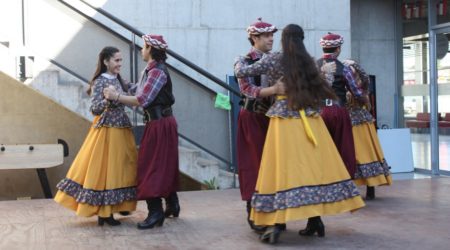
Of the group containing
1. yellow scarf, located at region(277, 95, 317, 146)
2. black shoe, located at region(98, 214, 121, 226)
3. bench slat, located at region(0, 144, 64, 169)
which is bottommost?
black shoe, located at region(98, 214, 121, 226)

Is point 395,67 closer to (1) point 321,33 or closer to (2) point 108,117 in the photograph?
(1) point 321,33

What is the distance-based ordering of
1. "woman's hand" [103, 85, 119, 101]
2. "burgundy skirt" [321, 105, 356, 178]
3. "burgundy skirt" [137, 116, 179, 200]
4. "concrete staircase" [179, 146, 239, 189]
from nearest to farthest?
1. "woman's hand" [103, 85, 119, 101]
2. "burgundy skirt" [137, 116, 179, 200]
3. "burgundy skirt" [321, 105, 356, 178]
4. "concrete staircase" [179, 146, 239, 189]

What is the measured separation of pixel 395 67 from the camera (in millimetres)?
10648

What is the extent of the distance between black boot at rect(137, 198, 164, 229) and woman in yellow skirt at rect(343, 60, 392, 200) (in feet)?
7.50

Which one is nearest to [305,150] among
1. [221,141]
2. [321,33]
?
[221,141]

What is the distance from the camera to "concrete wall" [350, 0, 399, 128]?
10.6 meters

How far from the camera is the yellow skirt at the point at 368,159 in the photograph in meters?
6.55

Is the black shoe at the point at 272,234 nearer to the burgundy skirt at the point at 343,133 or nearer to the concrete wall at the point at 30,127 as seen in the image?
the burgundy skirt at the point at 343,133

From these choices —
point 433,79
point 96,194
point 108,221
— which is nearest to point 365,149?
point 108,221

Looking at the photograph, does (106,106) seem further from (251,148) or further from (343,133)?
(343,133)

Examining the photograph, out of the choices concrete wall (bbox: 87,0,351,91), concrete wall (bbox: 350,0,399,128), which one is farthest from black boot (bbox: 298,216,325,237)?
concrete wall (bbox: 350,0,399,128)

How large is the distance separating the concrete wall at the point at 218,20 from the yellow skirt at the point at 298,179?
498 centimetres

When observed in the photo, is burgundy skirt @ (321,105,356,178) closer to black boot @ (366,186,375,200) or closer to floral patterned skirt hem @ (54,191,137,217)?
black boot @ (366,186,375,200)

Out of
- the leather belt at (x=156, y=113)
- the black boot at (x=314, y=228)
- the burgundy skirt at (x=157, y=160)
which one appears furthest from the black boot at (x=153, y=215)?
the black boot at (x=314, y=228)
